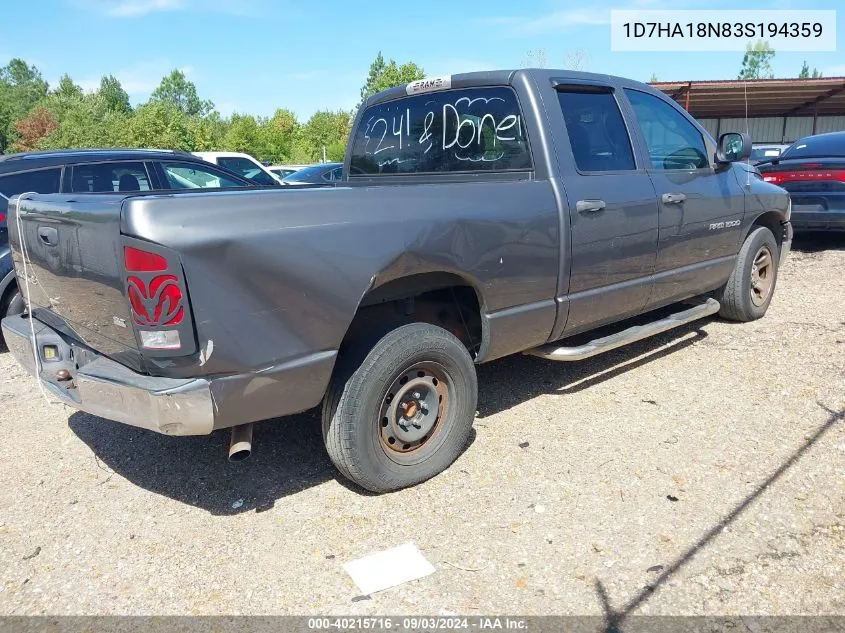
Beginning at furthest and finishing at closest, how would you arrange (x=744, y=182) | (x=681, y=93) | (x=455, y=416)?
(x=681, y=93) → (x=744, y=182) → (x=455, y=416)

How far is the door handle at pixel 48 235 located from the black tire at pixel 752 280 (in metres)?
4.87

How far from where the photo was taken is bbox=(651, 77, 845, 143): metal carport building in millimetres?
23094

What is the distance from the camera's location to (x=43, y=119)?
62.9m

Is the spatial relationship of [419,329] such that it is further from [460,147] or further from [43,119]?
[43,119]

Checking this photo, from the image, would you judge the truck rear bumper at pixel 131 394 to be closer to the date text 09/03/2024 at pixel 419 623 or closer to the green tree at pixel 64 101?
the date text 09/03/2024 at pixel 419 623

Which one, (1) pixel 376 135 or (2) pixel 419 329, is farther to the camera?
(1) pixel 376 135

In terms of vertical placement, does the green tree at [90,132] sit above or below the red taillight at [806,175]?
above

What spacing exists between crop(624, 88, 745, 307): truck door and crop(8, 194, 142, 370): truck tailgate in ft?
10.6

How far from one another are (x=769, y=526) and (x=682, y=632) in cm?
87

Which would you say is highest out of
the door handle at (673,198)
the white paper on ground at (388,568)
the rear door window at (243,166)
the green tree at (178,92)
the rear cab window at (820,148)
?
the green tree at (178,92)

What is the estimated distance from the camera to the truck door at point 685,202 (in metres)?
4.42

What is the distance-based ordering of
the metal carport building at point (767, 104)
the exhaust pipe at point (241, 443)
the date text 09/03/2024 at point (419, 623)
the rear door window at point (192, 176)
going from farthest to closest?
the metal carport building at point (767, 104) < the rear door window at point (192, 176) < the exhaust pipe at point (241, 443) < the date text 09/03/2024 at point (419, 623)

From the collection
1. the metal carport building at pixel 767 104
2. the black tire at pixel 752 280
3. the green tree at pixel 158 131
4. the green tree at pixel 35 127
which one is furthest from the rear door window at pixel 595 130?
the green tree at pixel 35 127

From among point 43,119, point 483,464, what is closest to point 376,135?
point 483,464
